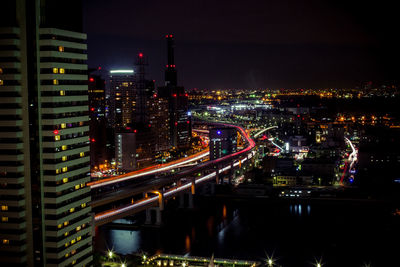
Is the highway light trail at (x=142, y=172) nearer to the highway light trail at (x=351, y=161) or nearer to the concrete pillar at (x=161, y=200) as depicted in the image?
the concrete pillar at (x=161, y=200)

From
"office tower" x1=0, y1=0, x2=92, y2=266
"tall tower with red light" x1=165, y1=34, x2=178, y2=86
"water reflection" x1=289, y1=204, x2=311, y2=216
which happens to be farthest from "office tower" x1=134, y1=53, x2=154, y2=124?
"office tower" x1=0, y1=0, x2=92, y2=266

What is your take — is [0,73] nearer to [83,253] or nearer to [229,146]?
[83,253]

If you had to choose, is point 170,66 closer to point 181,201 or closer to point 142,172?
point 142,172

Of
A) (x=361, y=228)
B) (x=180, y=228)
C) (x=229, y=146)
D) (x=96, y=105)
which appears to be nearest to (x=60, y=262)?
(x=180, y=228)

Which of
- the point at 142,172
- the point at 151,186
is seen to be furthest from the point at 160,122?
the point at 151,186

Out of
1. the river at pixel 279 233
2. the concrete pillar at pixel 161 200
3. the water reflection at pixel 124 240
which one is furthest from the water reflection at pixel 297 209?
the water reflection at pixel 124 240

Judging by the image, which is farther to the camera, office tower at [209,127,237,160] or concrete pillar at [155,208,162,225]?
office tower at [209,127,237,160]

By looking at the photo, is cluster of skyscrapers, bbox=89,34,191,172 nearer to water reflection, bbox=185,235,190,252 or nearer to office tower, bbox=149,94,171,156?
office tower, bbox=149,94,171,156

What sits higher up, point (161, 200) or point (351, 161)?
point (351, 161)
